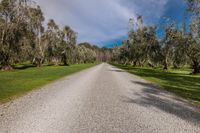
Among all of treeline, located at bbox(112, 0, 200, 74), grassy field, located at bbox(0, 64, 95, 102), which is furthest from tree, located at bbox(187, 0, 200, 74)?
grassy field, located at bbox(0, 64, 95, 102)

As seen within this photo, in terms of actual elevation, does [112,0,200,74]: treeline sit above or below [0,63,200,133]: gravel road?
above

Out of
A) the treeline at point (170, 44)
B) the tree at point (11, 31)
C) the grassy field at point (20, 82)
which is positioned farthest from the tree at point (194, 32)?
the tree at point (11, 31)

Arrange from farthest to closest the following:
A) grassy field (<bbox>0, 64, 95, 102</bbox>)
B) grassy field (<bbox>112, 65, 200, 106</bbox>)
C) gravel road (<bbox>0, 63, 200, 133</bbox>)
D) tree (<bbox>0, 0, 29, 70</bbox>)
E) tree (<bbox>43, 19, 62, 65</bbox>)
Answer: tree (<bbox>43, 19, 62, 65</bbox>), tree (<bbox>0, 0, 29, 70</bbox>), grassy field (<bbox>112, 65, 200, 106</bbox>), grassy field (<bbox>0, 64, 95, 102</bbox>), gravel road (<bbox>0, 63, 200, 133</bbox>)

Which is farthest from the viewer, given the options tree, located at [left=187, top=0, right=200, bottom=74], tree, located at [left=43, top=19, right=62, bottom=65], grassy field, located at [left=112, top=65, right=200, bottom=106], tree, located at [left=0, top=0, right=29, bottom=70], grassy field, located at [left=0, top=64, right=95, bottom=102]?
tree, located at [left=43, top=19, right=62, bottom=65]

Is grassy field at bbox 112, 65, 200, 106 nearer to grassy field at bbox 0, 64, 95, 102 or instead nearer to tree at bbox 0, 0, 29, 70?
grassy field at bbox 0, 64, 95, 102

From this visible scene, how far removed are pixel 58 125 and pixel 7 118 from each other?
2.22 m

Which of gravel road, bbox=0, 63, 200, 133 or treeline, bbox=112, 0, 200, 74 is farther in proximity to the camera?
treeline, bbox=112, 0, 200, 74

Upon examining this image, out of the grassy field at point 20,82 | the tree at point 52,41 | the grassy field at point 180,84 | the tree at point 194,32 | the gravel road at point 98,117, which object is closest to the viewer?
the gravel road at point 98,117

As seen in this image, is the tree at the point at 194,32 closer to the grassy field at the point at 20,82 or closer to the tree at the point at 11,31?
the grassy field at the point at 20,82

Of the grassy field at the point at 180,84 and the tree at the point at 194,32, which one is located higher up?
the tree at the point at 194,32

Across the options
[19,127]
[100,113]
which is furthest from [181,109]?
[19,127]

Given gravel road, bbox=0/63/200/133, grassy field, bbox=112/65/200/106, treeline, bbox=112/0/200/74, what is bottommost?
grassy field, bbox=112/65/200/106

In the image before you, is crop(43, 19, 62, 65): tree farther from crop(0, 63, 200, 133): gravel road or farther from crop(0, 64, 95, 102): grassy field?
crop(0, 63, 200, 133): gravel road

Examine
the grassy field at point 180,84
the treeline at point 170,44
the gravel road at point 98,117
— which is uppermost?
the treeline at point 170,44
